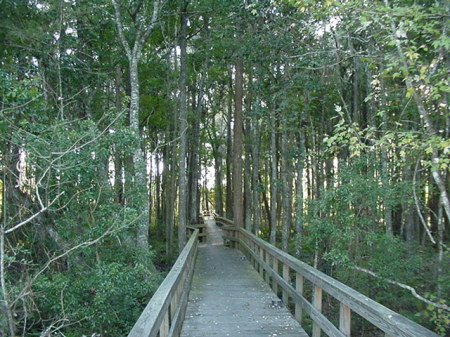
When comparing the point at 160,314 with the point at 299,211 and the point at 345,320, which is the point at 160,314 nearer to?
the point at 345,320

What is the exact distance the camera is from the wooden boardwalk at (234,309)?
187 inches

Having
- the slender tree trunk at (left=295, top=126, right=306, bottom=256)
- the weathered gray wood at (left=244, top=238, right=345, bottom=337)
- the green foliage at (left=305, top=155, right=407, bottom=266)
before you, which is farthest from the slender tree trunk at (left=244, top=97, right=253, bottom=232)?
the weathered gray wood at (left=244, top=238, right=345, bottom=337)

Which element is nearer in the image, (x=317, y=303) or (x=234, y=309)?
(x=317, y=303)

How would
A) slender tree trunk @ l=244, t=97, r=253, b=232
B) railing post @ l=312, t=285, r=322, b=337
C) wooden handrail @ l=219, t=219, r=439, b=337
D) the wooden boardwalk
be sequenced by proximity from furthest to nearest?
slender tree trunk @ l=244, t=97, r=253, b=232 → the wooden boardwalk → railing post @ l=312, t=285, r=322, b=337 → wooden handrail @ l=219, t=219, r=439, b=337

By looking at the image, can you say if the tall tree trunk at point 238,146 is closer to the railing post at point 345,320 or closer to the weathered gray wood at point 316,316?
the weathered gray wood at point 316,316

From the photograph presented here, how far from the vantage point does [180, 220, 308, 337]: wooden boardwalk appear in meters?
4.74

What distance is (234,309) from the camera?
18.8 feet

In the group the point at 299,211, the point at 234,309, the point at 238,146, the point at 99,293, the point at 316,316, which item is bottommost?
the point at 234,309

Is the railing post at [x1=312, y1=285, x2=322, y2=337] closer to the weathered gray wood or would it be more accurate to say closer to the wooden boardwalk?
the weathered gray wood

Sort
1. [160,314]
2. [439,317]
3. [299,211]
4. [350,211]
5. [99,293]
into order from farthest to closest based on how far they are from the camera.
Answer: [299,211]
[350,211]
[99,293]
[439,317]
[160,314]

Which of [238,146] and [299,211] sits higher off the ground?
[238,146]

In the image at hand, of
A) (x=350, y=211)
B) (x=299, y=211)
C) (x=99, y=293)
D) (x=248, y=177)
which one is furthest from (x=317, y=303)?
(x=248, y=177)

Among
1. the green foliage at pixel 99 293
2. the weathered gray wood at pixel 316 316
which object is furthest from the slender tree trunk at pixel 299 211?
the green foliage at pixel 99 293

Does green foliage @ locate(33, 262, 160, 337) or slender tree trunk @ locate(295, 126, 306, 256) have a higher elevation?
slender tree trunk @ locate(295, 126, 306, 256)
